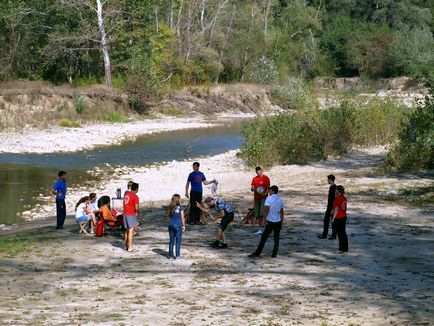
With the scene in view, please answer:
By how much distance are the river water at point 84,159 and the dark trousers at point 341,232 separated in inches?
484

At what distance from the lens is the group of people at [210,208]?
1572cm

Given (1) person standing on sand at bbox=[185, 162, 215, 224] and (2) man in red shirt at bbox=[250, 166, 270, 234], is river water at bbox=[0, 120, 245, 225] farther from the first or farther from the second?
(2) man in red shirt at bbox=[250, 166, 270, 234]

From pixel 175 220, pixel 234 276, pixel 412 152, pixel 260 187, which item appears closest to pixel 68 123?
pixel 412 152

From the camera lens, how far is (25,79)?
6388cm

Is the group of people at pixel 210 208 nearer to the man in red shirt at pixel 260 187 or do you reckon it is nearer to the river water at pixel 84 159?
the man in red shirt at pixel 260 187

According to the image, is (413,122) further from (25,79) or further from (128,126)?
(25,79)

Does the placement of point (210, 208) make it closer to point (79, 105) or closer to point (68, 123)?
point (68, 123)

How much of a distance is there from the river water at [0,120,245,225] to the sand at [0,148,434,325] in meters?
6.30

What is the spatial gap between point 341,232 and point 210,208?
5439mm

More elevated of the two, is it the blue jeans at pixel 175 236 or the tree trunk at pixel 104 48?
the tree trunk at pixel 104 48

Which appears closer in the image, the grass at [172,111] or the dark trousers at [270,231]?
the dark trousers at [270,231]

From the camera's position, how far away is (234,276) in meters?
14.7

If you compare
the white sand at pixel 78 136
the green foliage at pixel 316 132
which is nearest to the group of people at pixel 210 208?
the green foliage at pixel 316 132

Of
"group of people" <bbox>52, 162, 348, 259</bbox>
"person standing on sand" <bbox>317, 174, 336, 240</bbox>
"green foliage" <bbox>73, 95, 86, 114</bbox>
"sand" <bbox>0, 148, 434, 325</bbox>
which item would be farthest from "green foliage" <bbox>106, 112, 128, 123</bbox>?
"person standing on sand" <bbox>317, 174, 336, 240</bbox>
